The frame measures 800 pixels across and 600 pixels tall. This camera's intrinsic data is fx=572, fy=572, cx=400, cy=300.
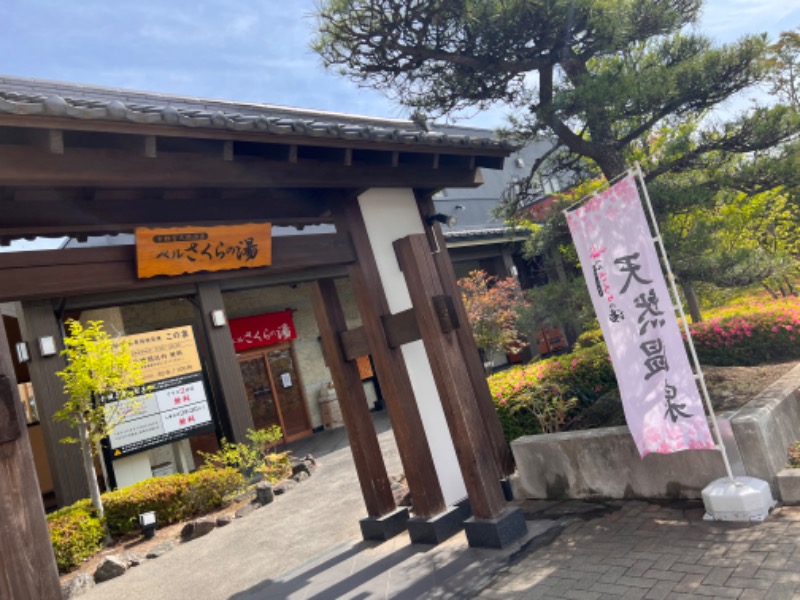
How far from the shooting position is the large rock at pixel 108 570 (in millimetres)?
6684

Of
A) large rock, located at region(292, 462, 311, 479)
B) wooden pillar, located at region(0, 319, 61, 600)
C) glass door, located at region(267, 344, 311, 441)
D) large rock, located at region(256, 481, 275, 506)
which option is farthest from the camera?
glass door, located at region(267, 344, 311, 441)

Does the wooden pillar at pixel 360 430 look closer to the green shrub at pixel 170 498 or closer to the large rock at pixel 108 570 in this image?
the large rock at pixel 108 570

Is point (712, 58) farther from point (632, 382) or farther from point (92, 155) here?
point (92, 155)

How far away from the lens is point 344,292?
17.1 m

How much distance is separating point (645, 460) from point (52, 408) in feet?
27.6

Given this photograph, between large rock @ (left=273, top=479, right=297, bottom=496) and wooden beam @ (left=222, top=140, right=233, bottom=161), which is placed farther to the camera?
large rock @ (left=273, top=479, right=297, bottom=496)

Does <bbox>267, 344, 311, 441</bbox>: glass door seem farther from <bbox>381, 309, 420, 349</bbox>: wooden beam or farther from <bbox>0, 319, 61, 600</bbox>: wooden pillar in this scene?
<bbox>0, 319, 61, 600</bbox>: wooden pillar

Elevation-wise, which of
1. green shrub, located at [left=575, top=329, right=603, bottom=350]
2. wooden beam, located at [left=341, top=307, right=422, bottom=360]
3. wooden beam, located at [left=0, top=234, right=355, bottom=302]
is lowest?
green shrub, located at [left=575, top=329, right=603, bottom=350]

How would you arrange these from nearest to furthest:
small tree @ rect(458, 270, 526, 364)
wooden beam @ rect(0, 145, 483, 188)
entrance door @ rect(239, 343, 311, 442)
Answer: wooden beam @ rect(0, 145, 483, 188) → small tree @ rect(458, 270, 526, 364) → entrance door @ rect(239, 343, 311, 442)

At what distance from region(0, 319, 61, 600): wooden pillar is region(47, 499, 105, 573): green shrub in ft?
15.5

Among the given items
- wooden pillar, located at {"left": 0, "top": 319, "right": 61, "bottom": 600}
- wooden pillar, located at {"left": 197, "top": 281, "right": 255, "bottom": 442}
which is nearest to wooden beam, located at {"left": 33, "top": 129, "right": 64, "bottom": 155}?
wooden pillar, located at {"left": 0, "top": 319, "right": 61, "bottom": 600}

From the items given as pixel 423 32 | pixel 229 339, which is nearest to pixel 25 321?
pixel 229 339

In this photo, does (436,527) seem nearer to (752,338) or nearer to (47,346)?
(752,338)

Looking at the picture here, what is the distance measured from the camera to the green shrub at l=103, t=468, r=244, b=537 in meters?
7.90
